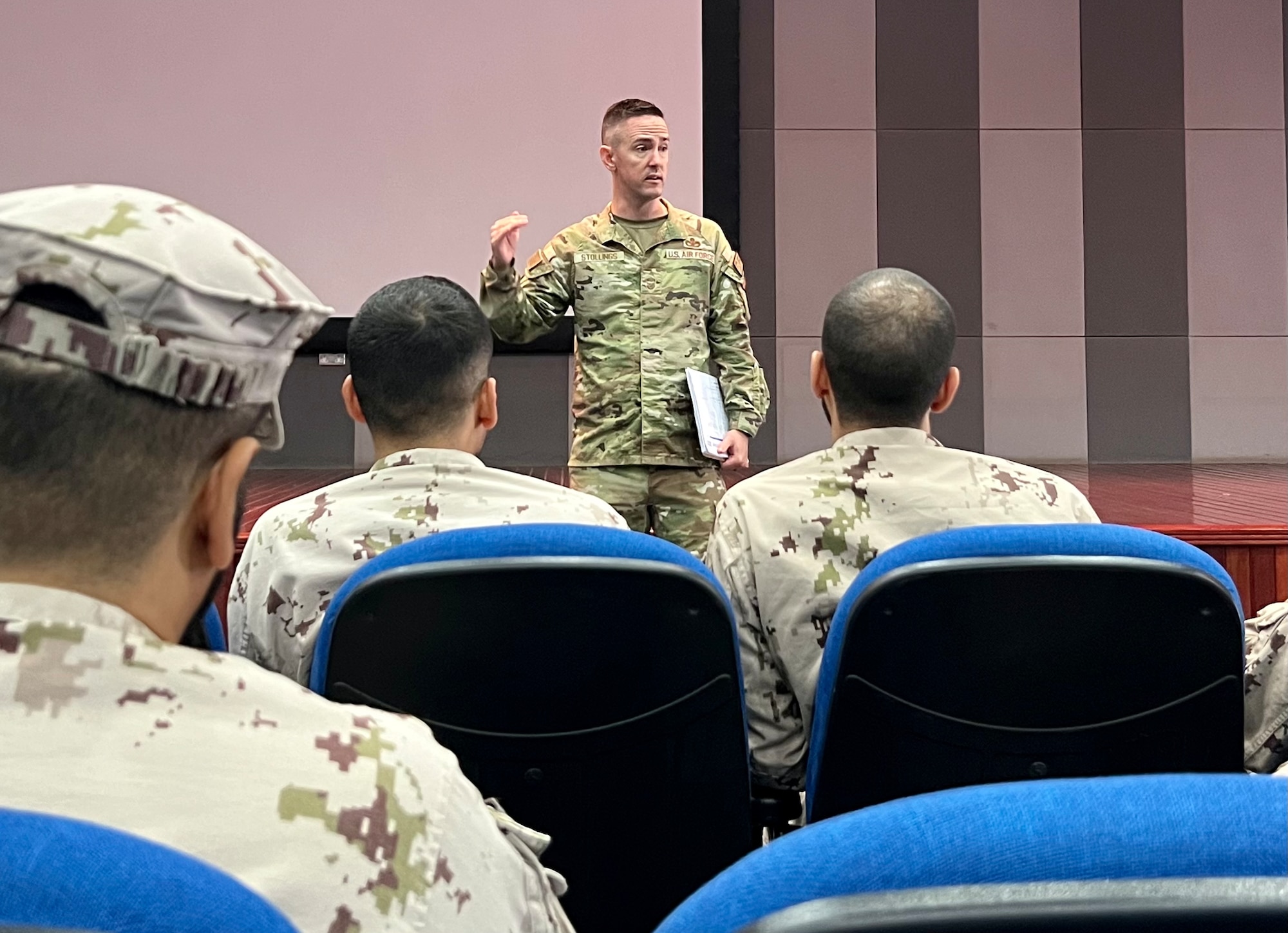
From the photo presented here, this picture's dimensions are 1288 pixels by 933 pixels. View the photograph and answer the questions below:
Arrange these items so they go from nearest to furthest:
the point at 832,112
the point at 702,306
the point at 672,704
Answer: the point at 672,704, the point at 702,306, the point at 832,112

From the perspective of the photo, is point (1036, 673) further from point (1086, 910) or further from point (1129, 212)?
point (1129, 212)

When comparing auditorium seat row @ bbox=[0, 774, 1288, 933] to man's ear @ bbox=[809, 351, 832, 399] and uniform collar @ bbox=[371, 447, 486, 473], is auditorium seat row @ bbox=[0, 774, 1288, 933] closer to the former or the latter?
uniform collar @ bbox=[371, 447, 486, 473]

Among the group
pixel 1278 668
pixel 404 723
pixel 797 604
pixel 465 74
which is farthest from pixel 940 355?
pixel 465 74

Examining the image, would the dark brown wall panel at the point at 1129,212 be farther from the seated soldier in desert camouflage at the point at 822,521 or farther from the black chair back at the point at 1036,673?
the black chair back at the point at 1036,673

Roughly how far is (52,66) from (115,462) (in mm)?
5475

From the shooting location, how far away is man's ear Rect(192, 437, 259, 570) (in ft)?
1.99

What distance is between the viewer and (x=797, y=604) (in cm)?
155

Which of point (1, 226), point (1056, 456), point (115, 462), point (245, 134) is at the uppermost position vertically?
point (245, 134)

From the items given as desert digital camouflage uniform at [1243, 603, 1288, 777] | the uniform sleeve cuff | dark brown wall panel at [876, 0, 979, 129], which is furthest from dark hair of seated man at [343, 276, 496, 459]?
dark brown wall panel at [876, 0, 979, 129]

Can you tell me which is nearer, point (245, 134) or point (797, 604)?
point (797, 604)

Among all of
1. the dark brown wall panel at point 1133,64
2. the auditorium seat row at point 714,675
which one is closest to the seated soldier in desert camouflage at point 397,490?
the auditorium seat row at point 714,675

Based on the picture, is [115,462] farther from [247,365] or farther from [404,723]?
[404,723]

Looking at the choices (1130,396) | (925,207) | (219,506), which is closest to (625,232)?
(219,506)

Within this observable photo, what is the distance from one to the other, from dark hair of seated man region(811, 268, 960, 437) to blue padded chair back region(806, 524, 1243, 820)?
0.49 m
